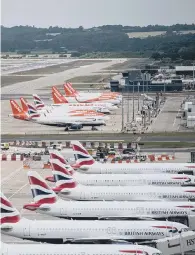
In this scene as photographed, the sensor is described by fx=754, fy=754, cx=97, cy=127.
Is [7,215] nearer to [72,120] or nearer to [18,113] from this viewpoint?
[72,120]

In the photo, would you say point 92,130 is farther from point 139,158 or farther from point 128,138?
point 139,158

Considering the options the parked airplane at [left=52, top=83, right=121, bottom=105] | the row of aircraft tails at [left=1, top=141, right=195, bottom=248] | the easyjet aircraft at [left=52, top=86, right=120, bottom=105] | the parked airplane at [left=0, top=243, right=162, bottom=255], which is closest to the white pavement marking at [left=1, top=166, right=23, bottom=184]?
the row of aircraft tails at [left=1, top=141, right=195, bottom=248]

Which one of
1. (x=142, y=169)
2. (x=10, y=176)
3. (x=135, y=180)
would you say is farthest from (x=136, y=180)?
(x=10, y=176)

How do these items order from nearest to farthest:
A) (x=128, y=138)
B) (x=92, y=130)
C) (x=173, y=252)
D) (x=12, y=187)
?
(x=173, y=252), (x=12, y=187), (x=128, y=138), (x=92, y=130)

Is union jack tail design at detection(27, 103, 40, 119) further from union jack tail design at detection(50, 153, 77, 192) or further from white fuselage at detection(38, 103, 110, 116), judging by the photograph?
union jack tail design at detection(50, 153, 77, 192)

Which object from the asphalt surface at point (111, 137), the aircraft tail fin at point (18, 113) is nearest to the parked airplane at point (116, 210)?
the asphalt surface at point (111, 137)

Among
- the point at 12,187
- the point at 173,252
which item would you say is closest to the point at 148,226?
the point at 173,252

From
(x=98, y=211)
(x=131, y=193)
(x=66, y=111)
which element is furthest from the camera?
(x=66, y=111)
